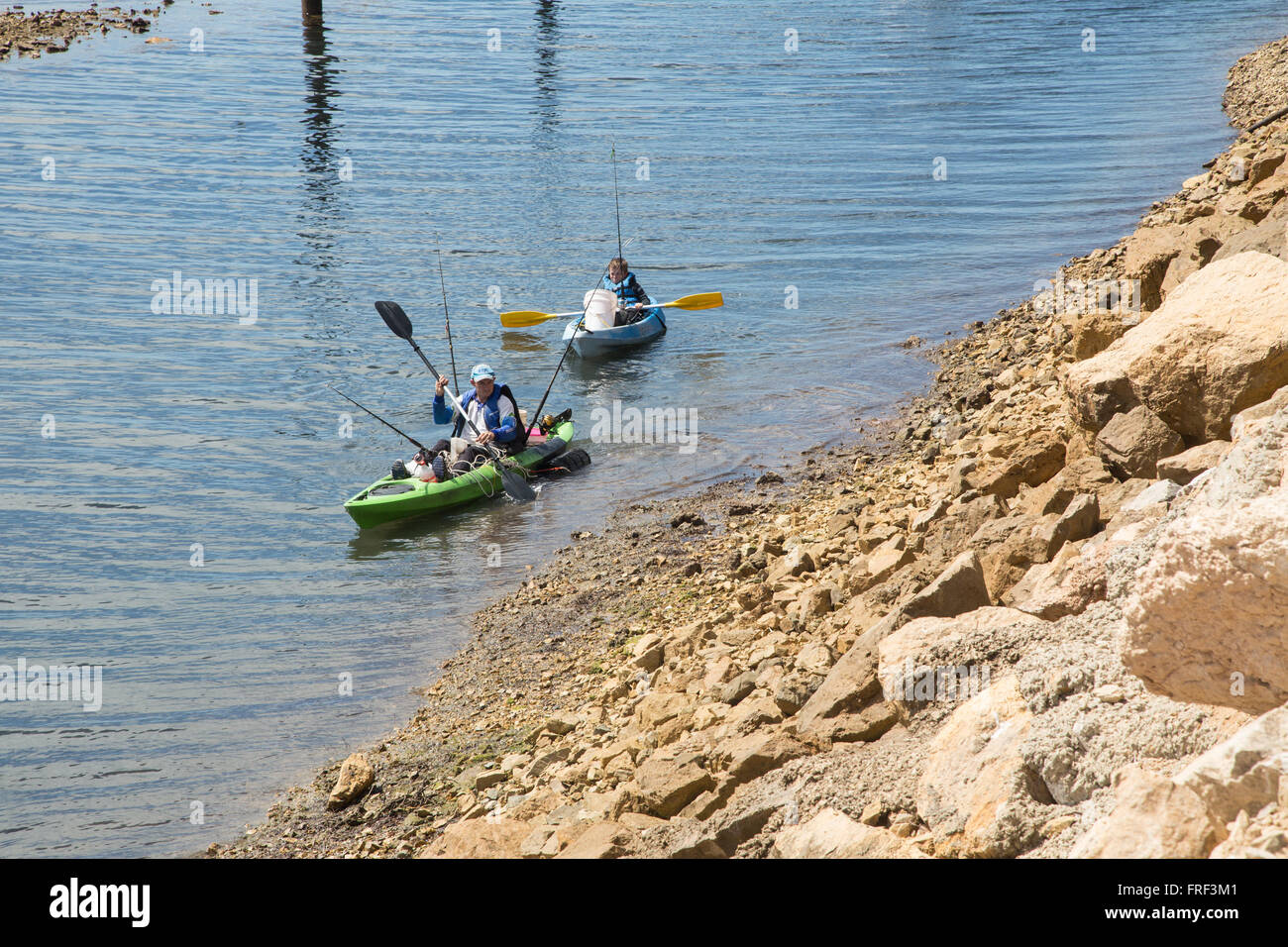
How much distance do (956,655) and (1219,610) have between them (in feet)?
6.77

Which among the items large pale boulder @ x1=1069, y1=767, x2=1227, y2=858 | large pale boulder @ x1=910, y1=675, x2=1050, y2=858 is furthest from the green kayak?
large pale boulder @ x1=1069, y1=767, x2=1227, y2=858

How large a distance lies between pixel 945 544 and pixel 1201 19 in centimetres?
5739

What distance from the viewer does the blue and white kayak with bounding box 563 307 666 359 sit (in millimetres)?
20562

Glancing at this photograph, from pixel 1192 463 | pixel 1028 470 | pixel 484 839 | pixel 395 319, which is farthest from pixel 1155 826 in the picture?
pixel 395 319

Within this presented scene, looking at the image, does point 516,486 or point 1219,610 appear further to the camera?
point 516,486

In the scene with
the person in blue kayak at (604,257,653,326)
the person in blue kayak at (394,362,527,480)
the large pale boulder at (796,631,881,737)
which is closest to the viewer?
the large pale boulder at (796,631,881,737)

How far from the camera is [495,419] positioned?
51.0 feet

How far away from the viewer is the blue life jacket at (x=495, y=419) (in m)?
15.4

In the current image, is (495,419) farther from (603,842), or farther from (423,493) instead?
(603,842)

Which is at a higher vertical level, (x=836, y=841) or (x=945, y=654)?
(x=945, y=654)

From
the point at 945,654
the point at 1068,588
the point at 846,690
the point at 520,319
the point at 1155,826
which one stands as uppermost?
the point at 520,319

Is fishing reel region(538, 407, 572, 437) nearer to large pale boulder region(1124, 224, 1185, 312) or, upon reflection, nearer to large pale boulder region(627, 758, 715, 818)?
large pale boulder region(1124, 224, 1185, 312)

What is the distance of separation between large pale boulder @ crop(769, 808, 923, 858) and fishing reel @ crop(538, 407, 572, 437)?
38.5 feet

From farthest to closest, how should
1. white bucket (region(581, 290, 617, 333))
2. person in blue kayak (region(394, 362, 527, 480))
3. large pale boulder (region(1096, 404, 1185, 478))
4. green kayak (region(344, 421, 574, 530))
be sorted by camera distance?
white bucket (region(581, 290, 617, 333)), person in blue kayak (region(394, 362, 527, 480)), green kayak (region(344, 421, 574, 530)), large pale boulder (region(1096, 404, 1185, 478))
